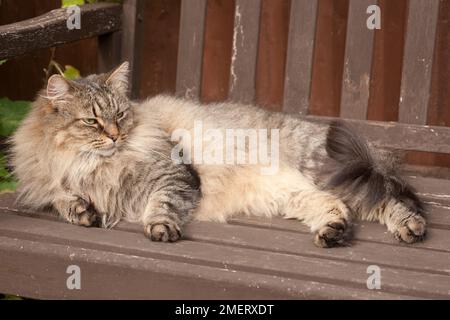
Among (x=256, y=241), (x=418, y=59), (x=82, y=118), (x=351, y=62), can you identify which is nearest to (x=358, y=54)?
(x=351, y=62)

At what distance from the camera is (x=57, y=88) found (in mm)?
2561

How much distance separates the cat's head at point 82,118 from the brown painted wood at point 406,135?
41.4 inches

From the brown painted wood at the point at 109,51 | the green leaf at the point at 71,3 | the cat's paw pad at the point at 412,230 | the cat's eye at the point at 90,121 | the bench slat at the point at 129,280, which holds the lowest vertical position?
the bench slat at the point at 129,280

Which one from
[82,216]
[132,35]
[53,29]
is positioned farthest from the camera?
[132,35]

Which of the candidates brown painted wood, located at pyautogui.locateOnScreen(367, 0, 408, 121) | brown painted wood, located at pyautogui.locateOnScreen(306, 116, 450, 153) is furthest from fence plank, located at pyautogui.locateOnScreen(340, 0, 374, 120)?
brown painted wood, located at pyautogui.locateOnScreen(367, 0, 408, 121)

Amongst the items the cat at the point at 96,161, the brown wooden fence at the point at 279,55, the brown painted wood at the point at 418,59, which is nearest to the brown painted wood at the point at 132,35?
the brown wooden fence at the point at 279,55

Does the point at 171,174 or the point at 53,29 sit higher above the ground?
the point at 53,29

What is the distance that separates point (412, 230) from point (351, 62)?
0.92m

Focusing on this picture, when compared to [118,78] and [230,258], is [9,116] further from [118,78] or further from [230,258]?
[230,258]

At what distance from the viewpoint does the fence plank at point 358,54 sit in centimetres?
301

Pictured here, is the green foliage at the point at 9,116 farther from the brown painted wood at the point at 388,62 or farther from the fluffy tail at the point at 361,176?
the brown painted wood at the point at 388,62

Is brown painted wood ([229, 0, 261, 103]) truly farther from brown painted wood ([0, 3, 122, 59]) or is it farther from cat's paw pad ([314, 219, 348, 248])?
cat's paw pad ([314, 219, 348, 248])

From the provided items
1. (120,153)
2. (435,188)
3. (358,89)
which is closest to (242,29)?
(358,89)
